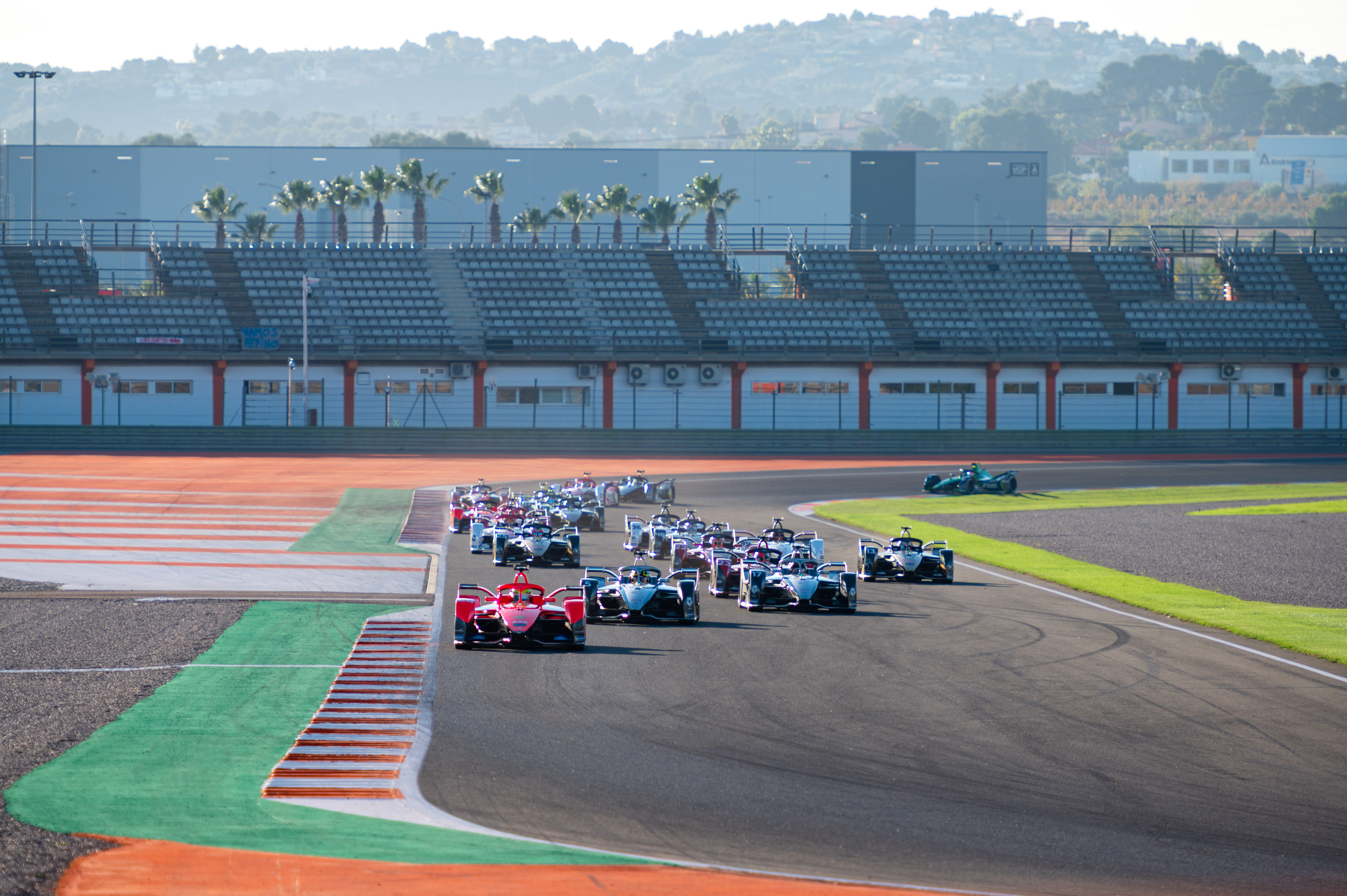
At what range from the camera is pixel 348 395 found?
223ft

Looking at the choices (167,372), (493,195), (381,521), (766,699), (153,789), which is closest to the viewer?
(153,789)

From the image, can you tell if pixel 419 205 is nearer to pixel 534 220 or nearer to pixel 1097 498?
pixel 534 220

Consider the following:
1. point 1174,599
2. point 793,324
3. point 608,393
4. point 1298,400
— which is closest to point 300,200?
point 608,393

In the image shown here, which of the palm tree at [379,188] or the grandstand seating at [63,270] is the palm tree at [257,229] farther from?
the grandstand seating at [63,270]

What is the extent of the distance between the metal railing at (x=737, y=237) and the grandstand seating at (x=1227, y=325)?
4274mm

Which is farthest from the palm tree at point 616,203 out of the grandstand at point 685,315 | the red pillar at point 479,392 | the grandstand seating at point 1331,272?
the grandstand seating at point 1331,272

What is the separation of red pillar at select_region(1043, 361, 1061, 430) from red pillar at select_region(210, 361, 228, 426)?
42.3 m

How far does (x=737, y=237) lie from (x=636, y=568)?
237ft

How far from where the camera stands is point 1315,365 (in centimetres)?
7112

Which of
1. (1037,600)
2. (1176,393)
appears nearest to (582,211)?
(1176,393)

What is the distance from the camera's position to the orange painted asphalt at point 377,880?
10.1 m

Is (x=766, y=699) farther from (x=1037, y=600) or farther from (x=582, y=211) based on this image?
(x=582, y=211)

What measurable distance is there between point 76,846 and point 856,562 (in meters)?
21.8

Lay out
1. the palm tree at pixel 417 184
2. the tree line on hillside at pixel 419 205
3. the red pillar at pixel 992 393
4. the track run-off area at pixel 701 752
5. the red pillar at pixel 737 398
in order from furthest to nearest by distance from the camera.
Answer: the palm tree at pixel 417 184 → the tree line on hillside at pixel 419 205 → the red pillar at pixel 992 393 → the red pillar at pixel 737 398 → the track run-off area at pixel 701 752
